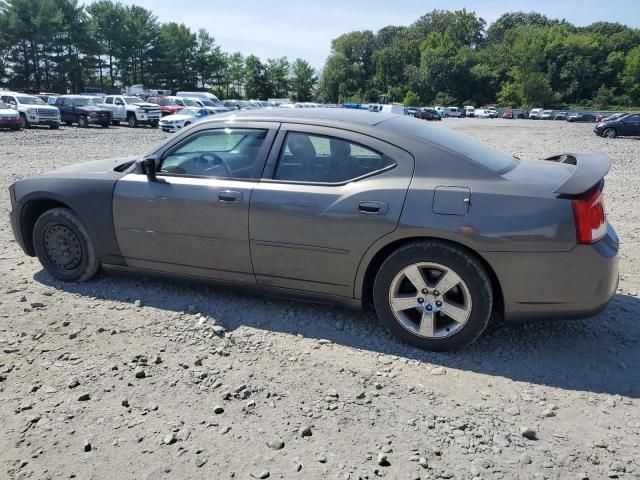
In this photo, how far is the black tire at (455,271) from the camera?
10.8 ft

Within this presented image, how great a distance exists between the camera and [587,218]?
313 centimetres

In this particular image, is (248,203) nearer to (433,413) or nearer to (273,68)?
(433,413)

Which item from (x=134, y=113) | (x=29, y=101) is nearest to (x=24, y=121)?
(x=29, y=101)

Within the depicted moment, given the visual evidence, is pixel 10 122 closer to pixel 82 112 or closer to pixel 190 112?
pixel 82 112

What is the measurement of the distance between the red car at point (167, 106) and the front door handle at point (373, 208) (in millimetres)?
31147

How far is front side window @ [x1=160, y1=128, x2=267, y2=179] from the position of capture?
3949mm

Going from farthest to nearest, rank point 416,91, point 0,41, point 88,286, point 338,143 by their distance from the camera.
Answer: point 416,91
point 0,41
point 88,286
point 338,143

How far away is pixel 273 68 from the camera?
A: 10131 cm

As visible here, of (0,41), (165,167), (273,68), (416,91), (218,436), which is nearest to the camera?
(218,436)

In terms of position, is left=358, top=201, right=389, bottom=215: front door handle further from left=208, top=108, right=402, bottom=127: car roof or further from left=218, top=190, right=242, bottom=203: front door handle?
left=218, top=190, right=242, bottom=203: front door handle

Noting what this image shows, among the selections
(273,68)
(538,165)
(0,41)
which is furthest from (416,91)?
(538,165)

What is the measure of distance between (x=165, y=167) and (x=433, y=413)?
Result: 279 cm

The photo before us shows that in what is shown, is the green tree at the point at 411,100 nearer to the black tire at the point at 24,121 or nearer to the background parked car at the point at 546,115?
the background parked car at the point at 546,115

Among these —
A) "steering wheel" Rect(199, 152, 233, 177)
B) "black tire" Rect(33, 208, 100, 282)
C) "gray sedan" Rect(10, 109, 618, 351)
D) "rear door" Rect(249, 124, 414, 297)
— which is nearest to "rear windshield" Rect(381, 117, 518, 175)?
"gray sedan" Rect(10, 109, 618, 351)
